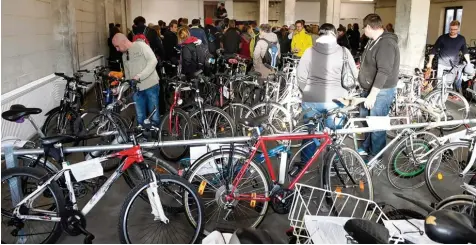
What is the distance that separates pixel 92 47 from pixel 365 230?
10360 mm

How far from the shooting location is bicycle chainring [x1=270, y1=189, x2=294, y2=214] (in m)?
3.05

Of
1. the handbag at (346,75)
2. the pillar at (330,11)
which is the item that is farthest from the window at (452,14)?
the handbag at (346,75)

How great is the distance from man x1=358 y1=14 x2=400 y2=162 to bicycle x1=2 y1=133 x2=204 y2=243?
2151mm

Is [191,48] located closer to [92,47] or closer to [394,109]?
[394,109]

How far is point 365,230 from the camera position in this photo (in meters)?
1.50

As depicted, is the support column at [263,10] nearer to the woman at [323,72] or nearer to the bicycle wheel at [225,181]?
the woman at [323,72]

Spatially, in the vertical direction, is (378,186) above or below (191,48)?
below

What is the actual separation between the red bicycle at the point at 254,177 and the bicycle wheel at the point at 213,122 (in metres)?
1.53

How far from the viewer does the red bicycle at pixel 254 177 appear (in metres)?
2.98

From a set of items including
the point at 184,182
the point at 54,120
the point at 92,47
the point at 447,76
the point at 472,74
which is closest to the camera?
the point at 184,182

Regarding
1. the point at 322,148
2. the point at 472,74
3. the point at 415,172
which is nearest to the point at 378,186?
the point at 415,172

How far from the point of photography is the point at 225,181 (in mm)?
3008

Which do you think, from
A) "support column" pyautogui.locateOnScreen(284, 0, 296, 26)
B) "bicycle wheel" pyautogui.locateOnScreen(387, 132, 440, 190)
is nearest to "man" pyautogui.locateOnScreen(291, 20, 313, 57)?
"bicycle wheel" pyautogui.locateOnScreen(387, 132, 440, 190)

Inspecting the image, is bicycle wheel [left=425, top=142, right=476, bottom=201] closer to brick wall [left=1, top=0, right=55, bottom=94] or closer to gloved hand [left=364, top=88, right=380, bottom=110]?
gloved hand [left=364, top=88, right=380, bottom=110]
